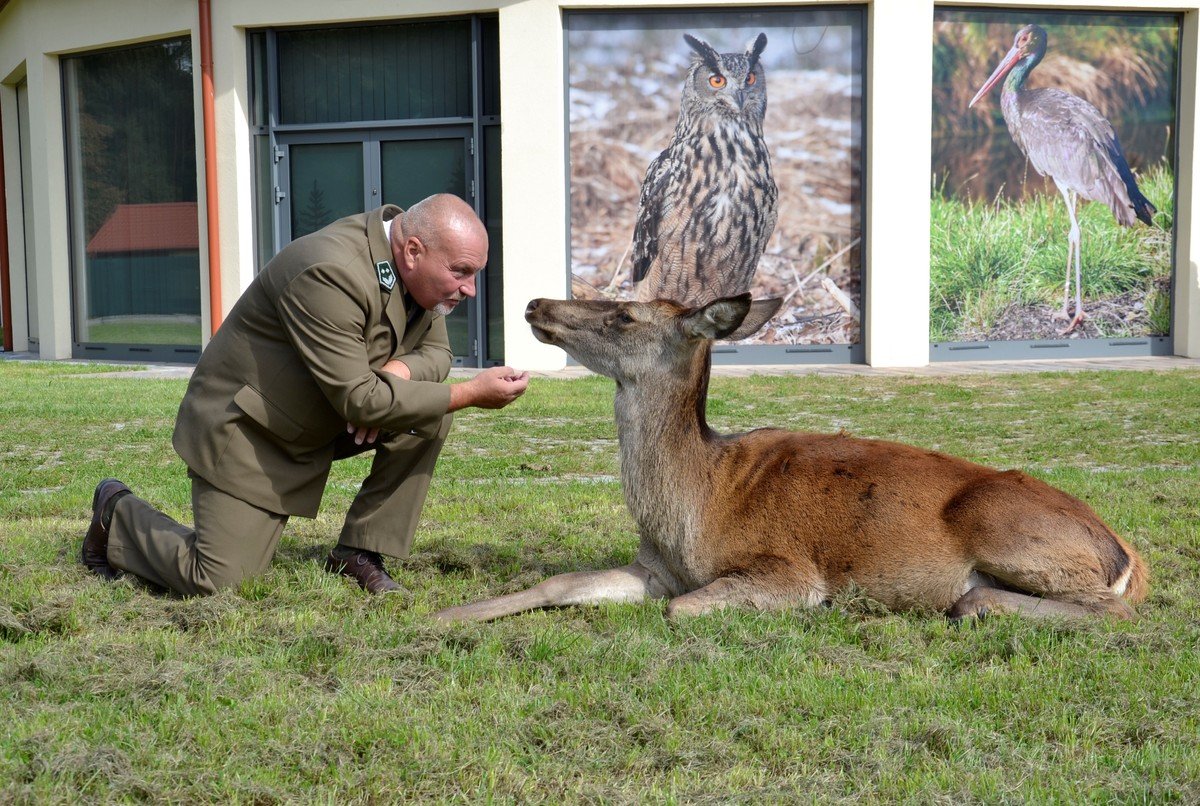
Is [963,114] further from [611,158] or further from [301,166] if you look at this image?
[301,166]

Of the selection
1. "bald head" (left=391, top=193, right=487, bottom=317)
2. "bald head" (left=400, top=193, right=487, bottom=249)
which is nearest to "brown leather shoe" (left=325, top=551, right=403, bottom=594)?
"bald head" (left=391, top=193, right=487, bottom=317)

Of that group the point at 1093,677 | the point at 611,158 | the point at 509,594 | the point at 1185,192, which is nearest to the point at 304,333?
the point at 509,594

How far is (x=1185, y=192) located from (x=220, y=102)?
12.2 m

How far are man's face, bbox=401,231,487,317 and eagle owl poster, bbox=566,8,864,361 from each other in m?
10.1

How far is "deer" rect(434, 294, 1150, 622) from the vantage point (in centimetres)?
468

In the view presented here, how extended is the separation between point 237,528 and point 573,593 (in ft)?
4.55

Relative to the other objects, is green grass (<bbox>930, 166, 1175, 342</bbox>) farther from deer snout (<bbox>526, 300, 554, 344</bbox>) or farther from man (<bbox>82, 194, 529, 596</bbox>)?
man (<bbox>82, 194, 529, 596</bbox>)

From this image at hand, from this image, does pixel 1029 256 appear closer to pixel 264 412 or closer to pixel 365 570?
pixel 365 570

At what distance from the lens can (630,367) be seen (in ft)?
17.5

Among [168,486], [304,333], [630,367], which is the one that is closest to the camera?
[304,333]

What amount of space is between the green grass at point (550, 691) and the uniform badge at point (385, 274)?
1256mm

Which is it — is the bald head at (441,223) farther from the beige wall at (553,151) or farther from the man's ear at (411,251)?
the beige wall at (553,151)

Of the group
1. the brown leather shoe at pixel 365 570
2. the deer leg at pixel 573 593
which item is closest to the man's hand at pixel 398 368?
the brown leather shoe at pixel 365 570

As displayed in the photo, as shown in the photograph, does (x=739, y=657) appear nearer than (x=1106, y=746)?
No
